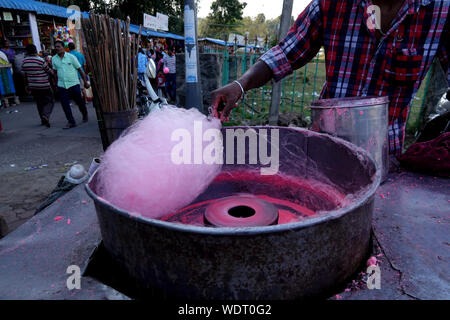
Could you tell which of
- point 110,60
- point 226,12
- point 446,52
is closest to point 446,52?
point 446,52

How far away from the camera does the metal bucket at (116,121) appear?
325 centimetres

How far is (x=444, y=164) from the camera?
190 centimetres

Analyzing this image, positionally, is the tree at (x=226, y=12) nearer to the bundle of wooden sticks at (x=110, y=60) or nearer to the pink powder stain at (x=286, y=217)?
the bundle of wooden sticks at (x=110, y=60)

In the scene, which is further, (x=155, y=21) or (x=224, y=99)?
(x=155, y=21)

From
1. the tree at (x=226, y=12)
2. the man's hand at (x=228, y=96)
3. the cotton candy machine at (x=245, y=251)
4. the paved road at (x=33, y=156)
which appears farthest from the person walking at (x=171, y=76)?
the tree at (x=226, y=12)

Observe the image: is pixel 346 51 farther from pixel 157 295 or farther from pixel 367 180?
pixel 157 295

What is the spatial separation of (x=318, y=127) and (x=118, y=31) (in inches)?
99.7

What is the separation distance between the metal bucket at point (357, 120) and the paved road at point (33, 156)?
8.62 feet

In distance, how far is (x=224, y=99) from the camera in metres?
1.77

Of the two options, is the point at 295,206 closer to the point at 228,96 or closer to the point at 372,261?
the point at 372,261

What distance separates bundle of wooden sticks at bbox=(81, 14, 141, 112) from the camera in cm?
297

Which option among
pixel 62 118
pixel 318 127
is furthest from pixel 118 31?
pixel 62 118

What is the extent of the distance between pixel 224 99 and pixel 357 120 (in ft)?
2.54

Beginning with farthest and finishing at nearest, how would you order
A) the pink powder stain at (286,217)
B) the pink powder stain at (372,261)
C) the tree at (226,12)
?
the tree at (226,12) → the pink powder stain at (286,217) → the pink powder stain at (372,261)
